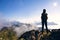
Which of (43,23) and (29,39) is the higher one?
(43,23)

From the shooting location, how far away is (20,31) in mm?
42344

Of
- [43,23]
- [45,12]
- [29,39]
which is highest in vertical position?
[45,12]

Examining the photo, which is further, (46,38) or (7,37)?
(46,38)

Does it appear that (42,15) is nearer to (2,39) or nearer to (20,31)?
(20,31)

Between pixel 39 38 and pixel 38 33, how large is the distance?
132 cm

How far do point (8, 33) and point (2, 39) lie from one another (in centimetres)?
297

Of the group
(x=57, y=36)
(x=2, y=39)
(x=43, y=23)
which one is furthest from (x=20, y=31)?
(x=2, y=39)

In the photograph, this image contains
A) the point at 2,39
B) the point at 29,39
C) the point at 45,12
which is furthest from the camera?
the point at 45,12

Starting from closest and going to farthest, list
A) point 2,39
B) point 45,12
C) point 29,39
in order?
point 2,39, point 29,39, point 45,12

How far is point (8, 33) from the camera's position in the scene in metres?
31.7

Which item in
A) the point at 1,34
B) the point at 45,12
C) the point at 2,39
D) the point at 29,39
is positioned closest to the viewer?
the point at 2,39

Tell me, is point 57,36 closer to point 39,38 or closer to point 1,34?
point 39,38

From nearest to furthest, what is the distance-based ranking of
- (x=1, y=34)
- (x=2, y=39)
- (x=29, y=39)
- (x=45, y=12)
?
(x=2, y=39), (x=1, y=34), (x=29, y=39), (x=45, y=12)

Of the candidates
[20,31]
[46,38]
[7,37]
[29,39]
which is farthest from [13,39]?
[20,31]
